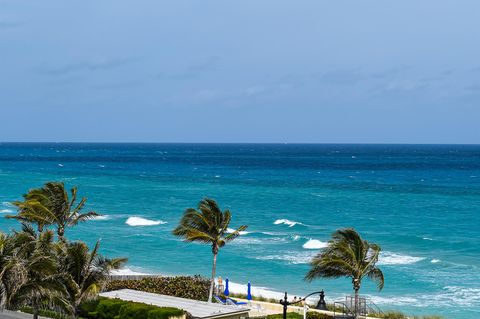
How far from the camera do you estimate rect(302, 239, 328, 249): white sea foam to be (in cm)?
→ 6425

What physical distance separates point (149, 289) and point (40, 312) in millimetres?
6283

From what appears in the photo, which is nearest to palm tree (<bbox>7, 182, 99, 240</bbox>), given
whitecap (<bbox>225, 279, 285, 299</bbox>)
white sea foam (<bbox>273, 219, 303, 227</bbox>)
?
whitecap (<bbox>225, 279, 285, 299</bbox>)

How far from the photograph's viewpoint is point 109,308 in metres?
32.5

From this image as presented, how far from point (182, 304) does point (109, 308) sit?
3313mm

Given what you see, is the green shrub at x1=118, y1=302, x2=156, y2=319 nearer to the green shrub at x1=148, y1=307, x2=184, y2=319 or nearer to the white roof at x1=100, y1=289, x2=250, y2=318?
the green shrub at x1=148, y1=307, x2=184, y2=319

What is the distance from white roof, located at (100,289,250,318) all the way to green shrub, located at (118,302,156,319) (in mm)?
1702

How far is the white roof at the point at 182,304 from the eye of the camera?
31.9m

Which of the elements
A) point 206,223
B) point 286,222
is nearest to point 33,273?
point 206,223

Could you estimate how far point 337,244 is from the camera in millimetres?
31438

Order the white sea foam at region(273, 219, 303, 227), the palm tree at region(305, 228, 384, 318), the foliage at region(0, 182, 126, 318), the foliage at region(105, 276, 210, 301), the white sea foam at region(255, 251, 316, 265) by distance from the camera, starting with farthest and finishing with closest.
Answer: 1. the white sea foam at region(273, 219, 303, 227)
2. the white sea foam at region(255, 251, 316, 265)
3. the foliage at region(105, 276, 210, 301)
4. the palm tree at region(305, 228, 384, 318)
5. the foliage at region(0, 182, 126, 318)

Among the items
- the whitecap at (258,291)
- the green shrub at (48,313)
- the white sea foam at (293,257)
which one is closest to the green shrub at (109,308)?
the green shrub at (48,313)

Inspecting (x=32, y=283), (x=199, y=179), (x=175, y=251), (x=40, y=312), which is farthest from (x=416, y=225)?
(x=199, y=179)

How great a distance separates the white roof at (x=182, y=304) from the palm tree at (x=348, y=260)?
3991mm

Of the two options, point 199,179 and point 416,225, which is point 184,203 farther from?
point 199,179
